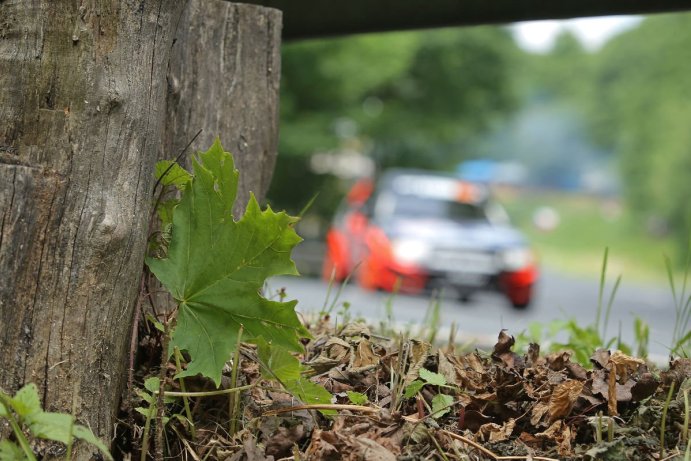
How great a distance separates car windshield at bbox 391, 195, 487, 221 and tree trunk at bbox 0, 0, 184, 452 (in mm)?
12182

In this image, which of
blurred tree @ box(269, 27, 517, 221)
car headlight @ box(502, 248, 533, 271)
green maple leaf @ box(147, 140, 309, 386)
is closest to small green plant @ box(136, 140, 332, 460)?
green maple leaf @ box(147, 140, 309, 386)

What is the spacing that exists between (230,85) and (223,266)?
2.96 feet

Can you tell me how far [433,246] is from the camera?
13.2 meters

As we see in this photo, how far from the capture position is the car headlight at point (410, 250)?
12914 mm

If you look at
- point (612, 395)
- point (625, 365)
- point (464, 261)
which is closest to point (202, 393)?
point (612, 395)

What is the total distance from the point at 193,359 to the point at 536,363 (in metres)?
0.88

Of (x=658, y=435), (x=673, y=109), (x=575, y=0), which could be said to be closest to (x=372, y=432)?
(x=658, y=435)

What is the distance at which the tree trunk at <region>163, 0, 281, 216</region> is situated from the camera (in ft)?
8.66

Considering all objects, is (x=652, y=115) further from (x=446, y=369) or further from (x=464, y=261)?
(x=446, y=369)

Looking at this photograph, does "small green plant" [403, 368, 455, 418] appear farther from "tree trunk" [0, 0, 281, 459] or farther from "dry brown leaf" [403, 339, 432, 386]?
"tree trunk" [0, 0, 281, 459]

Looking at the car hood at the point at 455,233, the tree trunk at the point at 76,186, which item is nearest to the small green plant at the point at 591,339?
the tree trunk at the point at 76,186

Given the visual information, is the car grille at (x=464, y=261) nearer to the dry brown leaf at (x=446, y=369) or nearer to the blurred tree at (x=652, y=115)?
the dry brown leaf at (x=446, y=369)

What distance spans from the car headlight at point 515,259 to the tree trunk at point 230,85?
10611mm

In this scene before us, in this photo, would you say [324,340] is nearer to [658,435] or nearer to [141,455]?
[141,455]
